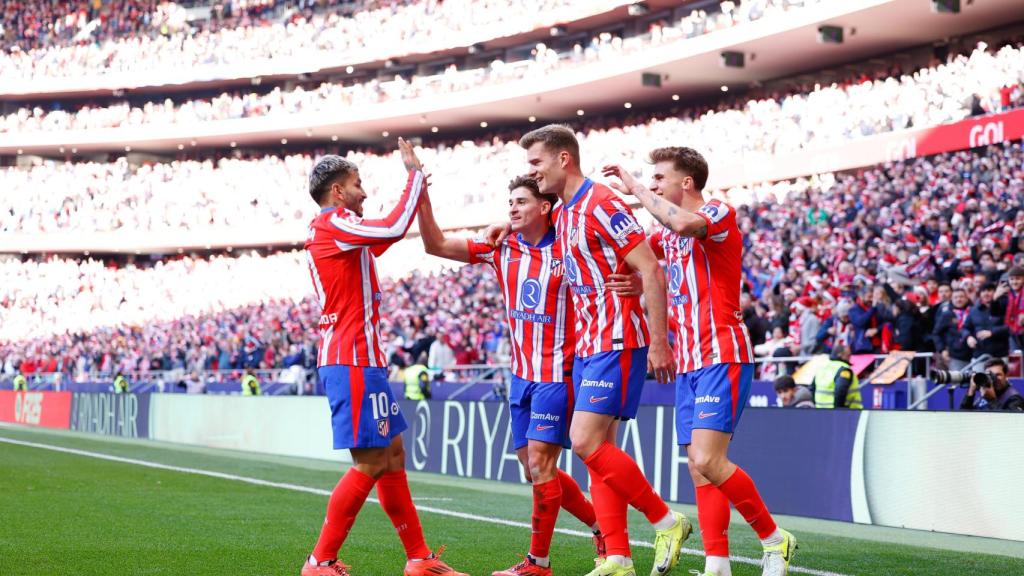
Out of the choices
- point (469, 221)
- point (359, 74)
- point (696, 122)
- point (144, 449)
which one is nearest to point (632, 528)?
point (144, 449)

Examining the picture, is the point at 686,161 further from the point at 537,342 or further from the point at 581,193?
the point at 537,342

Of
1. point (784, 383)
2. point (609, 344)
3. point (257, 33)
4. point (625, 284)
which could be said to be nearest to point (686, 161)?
point (625, 284)

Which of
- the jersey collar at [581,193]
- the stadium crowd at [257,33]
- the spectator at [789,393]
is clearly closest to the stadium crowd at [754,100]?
the stadium crowd at [257,33]

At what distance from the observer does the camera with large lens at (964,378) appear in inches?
418

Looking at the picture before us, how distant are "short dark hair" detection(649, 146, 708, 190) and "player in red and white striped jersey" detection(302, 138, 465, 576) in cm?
123

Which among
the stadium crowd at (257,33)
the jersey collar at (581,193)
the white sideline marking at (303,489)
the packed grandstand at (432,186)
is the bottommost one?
the white sideline marking at (303,489)

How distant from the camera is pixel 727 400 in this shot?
6137mm

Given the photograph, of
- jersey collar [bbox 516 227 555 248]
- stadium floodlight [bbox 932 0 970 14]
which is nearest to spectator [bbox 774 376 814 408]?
jersey collar [bbox 516 227 555 248]

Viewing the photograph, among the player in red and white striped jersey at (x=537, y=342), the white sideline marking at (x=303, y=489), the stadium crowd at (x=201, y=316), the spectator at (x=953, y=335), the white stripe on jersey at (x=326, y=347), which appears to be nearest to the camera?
the white stripe on jersey at (x=326, y=347)

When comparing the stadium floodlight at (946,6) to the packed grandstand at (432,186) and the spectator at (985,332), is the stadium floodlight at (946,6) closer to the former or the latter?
the packed grandstand at (432,186)

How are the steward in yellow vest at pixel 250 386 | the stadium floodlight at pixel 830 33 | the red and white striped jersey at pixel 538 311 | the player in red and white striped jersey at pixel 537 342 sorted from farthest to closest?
the stadium floodlight at pixel 830 33 < the steward in yellow vest at pixel 250 386 < the red and white striped jersey at pixel 538 311 < the player in red and white striped jersey at pixel 537 342

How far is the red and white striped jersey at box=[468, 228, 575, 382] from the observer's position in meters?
6.80

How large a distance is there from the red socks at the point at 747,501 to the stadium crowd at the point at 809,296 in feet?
24.9

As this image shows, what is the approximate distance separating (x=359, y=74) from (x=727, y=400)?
4787cm
